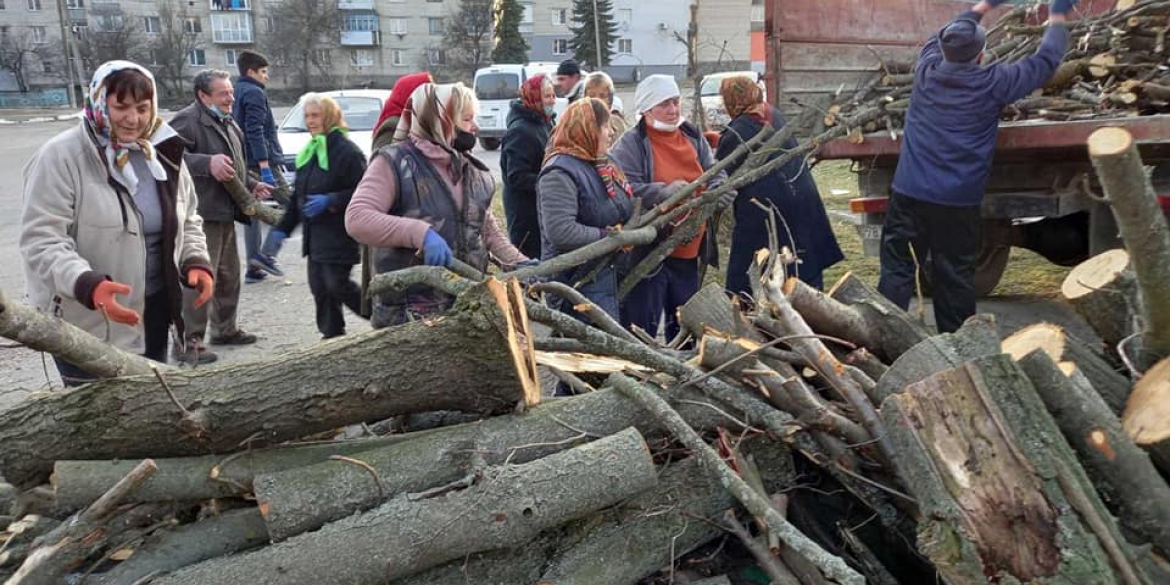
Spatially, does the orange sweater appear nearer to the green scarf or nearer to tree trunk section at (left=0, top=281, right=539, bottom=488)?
the green scarf

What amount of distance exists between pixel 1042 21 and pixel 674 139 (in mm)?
3460

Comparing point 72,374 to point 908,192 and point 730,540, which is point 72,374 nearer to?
point 730,540

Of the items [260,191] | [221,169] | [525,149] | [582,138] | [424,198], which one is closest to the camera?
[424,198]

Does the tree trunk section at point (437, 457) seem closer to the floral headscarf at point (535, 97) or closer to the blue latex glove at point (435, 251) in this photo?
Answer: the blue latex glove at point (435, 251)

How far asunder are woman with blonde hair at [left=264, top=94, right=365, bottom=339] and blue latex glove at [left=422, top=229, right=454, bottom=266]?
1366 millimetres

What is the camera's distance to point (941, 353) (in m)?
2.58

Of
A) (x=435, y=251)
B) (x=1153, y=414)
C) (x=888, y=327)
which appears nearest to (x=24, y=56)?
(x=435, y=251)

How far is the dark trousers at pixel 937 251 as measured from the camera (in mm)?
4469

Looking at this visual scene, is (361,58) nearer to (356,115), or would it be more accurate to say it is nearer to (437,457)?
(356,115)

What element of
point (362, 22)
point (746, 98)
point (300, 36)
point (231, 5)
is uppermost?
point (231, 5)

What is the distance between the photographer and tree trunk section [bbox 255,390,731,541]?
7.40 feet

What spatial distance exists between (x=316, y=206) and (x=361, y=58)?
62.5 meters

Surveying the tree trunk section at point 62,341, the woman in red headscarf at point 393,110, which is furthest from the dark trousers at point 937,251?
the tree trunk section at point 62,341

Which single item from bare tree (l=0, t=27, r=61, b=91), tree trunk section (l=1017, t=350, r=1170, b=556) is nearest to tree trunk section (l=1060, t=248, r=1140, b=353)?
tree trunk section (l=1017, t=350, r=1170, b=556)
